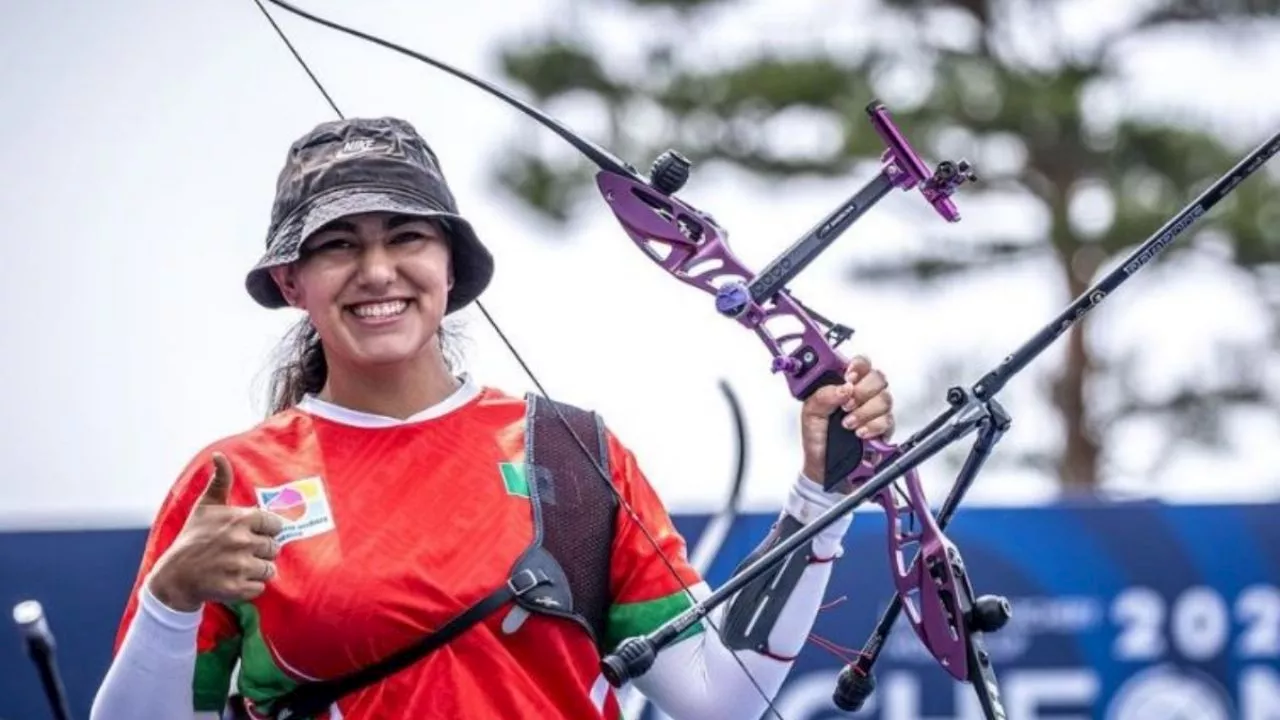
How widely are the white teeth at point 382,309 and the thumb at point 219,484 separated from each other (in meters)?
0.29

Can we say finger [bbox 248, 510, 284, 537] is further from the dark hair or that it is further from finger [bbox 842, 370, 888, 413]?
finger [bbox 842, 370, 888, 413]

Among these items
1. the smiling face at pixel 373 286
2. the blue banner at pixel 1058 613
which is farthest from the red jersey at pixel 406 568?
the blue banner at pixel 1058 613

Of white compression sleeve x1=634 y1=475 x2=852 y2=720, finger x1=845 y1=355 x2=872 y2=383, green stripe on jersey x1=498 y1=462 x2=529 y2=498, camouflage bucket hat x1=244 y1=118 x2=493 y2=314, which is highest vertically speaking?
camouflage bucket hat x1=244 y1=118 x2=493 y2=314

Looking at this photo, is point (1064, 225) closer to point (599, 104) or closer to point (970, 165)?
point (599, 104)

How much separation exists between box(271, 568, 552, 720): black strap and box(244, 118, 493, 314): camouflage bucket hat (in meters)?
0.43

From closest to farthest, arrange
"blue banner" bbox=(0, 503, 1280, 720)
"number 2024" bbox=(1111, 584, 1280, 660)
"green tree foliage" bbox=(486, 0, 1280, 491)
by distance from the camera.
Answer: "blue banner" bbox=(0, 503, 1280, 720)
"number 2024" bbox=(1111, 584, 1280, 660)
"green tree foliage" bbox=(486, 0, 1280, 491)

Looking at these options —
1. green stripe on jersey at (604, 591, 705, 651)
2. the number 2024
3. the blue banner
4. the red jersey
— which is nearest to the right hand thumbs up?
the red jersey

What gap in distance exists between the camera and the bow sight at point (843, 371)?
2.87 metres

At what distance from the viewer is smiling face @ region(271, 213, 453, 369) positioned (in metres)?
3.14

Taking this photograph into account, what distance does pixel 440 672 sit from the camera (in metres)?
3.04

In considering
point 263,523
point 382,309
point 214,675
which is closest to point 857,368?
point 382,309

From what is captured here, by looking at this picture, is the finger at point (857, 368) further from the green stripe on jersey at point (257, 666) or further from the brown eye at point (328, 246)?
the green stripe on jersey at point (257, 666)

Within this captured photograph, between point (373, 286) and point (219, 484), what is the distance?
13.0 inches

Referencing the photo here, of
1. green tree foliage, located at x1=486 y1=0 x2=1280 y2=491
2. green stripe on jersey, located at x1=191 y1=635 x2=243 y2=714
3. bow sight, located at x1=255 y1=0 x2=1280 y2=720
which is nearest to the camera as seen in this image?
bow sight, located at x1=255 y1=0 x2=1280 y2=720
